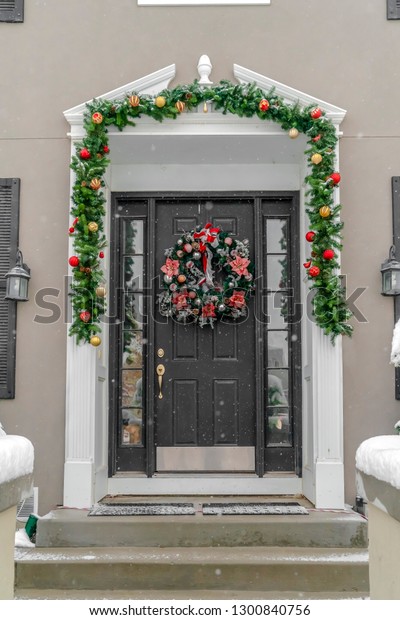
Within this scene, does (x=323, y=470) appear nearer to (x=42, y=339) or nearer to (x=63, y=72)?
(x=42, y=339)

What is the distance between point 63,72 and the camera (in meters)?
5.75

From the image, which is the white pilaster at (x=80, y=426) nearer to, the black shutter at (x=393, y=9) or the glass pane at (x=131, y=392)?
the glass pane at (x=131, y=392)

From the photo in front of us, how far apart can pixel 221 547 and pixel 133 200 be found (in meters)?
2.99

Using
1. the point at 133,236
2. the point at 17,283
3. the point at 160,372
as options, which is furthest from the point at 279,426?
the point at 17,283

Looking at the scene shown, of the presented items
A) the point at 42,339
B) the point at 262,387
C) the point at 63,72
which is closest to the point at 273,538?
the point at 262,387

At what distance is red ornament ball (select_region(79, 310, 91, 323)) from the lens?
537 cm

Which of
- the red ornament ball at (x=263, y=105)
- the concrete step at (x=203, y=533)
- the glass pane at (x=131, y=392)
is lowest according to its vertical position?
the concrete step at (x=203, y=533)

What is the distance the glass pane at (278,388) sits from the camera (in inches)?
239

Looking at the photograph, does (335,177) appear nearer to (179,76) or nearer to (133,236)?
(179,76)

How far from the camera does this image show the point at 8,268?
5652 mm

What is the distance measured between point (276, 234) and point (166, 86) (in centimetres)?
154

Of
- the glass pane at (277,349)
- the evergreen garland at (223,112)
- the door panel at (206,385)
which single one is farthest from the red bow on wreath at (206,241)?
the evergreen garland at (223,112)

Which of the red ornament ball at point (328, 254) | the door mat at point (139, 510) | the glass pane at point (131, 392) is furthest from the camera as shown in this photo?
the glass pane at point (131, 392)

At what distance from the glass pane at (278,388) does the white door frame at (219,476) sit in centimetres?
21
